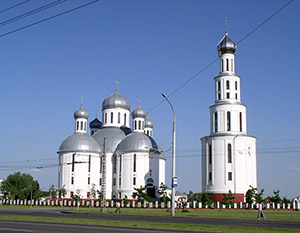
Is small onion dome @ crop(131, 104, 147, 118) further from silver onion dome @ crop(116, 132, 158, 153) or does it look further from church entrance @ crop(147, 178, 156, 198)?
church entrance @ crop(147, 178, 156, 198)

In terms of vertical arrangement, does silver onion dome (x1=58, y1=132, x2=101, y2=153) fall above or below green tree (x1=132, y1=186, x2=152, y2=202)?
above

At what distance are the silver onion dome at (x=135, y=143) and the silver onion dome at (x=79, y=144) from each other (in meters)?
4.88

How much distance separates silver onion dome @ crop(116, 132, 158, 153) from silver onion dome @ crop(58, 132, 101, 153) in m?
4.88

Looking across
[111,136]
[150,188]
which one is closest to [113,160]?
[111,136]

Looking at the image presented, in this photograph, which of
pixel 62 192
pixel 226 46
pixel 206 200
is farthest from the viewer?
pixel 62 192

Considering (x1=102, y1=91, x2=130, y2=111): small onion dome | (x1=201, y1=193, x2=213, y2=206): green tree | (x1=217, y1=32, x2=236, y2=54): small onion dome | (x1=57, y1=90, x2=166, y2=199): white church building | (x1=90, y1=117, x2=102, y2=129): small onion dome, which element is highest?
(x1=217, y1=32, x2=236, y2=54): small onion dome

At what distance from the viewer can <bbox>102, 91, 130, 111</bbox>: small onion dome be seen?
7962 cm

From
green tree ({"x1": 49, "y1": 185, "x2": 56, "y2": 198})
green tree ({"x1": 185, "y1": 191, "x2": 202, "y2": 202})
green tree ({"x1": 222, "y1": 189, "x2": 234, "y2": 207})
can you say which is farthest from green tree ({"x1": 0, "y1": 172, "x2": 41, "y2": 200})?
green tree ({"x1": 222, "y1": 189, "x2": 234, "y2": 207})

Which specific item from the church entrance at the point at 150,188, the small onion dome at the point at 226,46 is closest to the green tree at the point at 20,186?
the church entrance at the point at 150,188

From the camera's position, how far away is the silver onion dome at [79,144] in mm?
72312

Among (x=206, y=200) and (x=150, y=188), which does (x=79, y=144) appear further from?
(x=206, y=200)

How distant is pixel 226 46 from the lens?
2437 inches

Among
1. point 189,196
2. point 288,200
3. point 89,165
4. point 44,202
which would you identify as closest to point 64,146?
point 89,165

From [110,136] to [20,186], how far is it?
71.8ft
